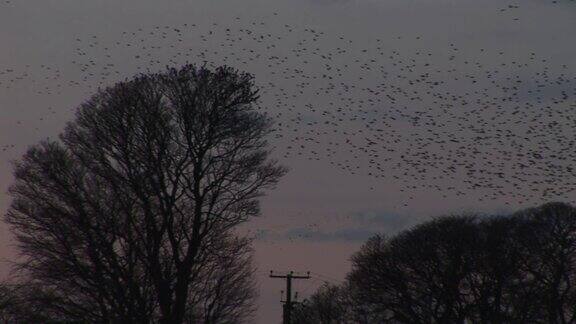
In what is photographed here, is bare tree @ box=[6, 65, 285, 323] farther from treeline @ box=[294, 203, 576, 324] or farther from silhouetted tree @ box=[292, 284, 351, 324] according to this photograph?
silhouetted tree @ box=[292, 284, 351, 324]

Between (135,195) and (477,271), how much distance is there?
38.3 metres

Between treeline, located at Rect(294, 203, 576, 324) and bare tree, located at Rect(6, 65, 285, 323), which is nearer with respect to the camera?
bare tree, located at Rect(6, 65, 285, 323)

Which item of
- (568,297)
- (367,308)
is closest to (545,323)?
(568,297)

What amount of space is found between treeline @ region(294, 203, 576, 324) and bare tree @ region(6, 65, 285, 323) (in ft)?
115

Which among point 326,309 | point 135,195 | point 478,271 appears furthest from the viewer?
point 326,309

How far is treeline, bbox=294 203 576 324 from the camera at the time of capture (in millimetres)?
62656

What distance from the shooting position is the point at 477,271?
65.2 metres

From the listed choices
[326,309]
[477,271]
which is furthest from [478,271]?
[326,309]

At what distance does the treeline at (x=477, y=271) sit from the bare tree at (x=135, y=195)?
3502 centimetres

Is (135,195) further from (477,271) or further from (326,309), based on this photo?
(326,309)

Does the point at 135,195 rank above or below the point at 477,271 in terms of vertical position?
below

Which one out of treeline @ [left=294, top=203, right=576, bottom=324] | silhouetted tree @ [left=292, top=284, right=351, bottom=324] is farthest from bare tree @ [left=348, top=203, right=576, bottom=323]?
silhouetted tree @ [left=292, top=284, right=351, bottom=324]

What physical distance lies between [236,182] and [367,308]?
45.3m

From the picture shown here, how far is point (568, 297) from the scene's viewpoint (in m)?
63.7
